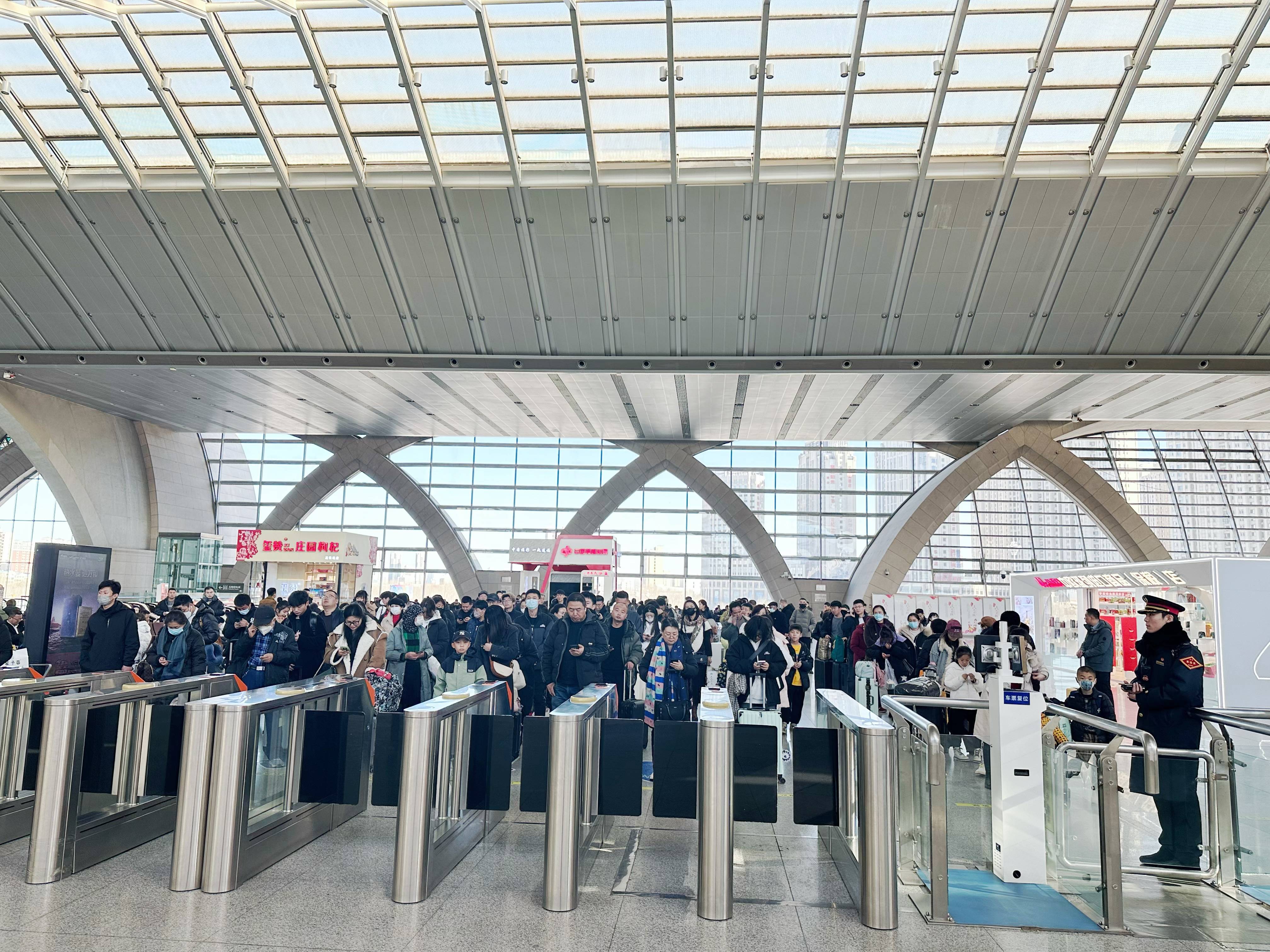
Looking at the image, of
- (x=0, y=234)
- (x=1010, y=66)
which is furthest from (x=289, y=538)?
(x=1010, y=66)

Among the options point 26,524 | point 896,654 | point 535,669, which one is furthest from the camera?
point 26,524

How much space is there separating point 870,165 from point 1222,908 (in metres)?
11.3

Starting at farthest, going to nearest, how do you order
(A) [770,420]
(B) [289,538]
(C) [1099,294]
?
(A) [770,420], (B) [289,538], (C) [1099,294]

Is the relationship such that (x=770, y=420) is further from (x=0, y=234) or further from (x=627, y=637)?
(x=0, y=234)

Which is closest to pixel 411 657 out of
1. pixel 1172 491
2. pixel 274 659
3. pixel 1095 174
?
pixel 274 659

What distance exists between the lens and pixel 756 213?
45.9ft

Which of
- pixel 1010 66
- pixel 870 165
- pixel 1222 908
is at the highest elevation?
pixel 1010 66

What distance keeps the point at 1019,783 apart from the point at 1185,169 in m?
11.6

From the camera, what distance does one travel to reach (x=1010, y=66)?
486 inches

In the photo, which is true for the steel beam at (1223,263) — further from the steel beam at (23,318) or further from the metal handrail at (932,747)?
the steel beam at (23,318)

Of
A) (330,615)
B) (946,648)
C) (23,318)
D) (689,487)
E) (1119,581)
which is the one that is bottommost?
(946,648)

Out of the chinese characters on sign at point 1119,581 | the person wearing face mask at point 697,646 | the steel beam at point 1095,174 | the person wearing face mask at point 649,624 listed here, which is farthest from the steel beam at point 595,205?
the chinese characters on sign at point 1119,581

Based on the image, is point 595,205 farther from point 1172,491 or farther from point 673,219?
point 1172,491

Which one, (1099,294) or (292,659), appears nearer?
(292,659)
